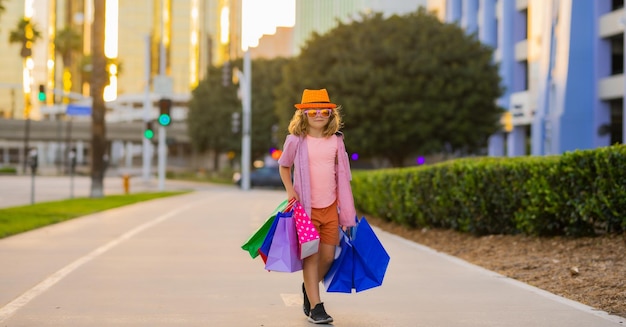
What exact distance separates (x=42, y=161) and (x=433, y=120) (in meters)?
127

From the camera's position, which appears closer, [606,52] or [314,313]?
[314,313]

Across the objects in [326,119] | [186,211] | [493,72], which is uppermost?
[493,72]

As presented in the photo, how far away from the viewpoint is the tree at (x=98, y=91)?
113 feet

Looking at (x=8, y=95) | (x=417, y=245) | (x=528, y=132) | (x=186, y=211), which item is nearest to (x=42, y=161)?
(x=8, y=95)

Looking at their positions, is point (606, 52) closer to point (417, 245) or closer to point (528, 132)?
point (528, 132)

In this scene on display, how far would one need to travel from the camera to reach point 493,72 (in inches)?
1907

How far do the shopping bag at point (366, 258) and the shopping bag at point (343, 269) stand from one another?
4cm

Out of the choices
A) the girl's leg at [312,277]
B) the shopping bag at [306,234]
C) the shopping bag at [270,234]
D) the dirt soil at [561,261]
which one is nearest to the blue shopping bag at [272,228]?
the shopping bag at [270,234]

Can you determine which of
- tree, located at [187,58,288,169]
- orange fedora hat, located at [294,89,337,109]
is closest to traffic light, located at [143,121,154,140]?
tree, located at [187,58,288,169]

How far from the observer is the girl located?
756 cm

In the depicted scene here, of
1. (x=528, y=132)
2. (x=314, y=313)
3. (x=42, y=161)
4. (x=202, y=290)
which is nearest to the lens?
(x=314, y=313)

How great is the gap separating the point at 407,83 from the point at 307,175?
39365mm

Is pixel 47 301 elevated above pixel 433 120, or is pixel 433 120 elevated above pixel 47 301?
pixel 433 120

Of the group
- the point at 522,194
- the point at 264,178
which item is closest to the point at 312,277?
the point at 522,194
